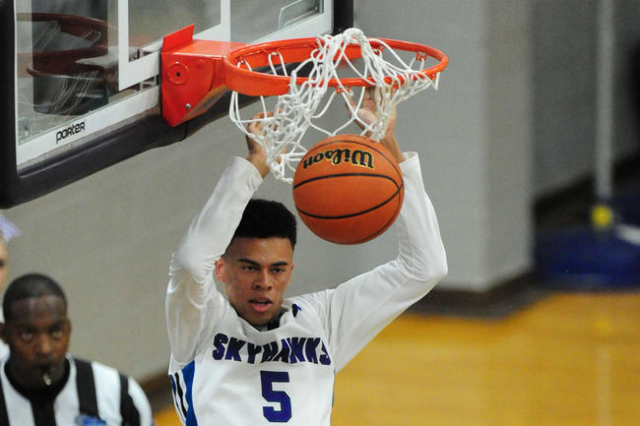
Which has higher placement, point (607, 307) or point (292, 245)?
point (292, 245)

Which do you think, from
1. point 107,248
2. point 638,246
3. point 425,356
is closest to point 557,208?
point 638,246

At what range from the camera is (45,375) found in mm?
2695

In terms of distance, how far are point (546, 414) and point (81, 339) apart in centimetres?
209

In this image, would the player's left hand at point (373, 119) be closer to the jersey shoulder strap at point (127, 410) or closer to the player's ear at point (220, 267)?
the player's ear at point (220, 267)

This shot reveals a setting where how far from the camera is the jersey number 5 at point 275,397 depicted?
109 inches

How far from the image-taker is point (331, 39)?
2.89 meters

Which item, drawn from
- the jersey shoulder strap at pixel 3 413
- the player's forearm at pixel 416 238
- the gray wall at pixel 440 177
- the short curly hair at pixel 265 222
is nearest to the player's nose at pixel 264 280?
the short curly hair at pixel 265 222

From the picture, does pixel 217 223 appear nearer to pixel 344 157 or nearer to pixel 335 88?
pixel 344 157

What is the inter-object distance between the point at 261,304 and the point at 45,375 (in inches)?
21.1

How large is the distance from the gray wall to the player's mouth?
1.77 meters

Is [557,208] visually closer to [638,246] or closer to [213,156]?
[638,246]

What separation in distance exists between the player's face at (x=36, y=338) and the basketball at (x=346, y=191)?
0.63 metres

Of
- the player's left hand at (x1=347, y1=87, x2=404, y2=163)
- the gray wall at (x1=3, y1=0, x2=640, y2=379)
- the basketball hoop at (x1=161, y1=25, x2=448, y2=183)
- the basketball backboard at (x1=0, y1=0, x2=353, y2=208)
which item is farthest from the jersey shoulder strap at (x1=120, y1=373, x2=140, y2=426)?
the gray wall at (x1=3, y1=0, x2=640, y2=379)

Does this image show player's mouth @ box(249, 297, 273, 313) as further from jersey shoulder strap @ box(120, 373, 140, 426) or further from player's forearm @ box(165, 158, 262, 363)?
jersey shoulder strap @ box(120, 373, 140, 426)
